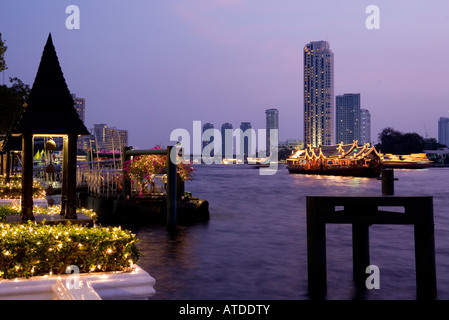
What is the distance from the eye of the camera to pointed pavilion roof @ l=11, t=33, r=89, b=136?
30.9 ft

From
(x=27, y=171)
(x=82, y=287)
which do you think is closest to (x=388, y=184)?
(x=82, y=287)

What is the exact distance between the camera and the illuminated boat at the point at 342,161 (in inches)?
5157

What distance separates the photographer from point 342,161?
5620 inches

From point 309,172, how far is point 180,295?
151 meters

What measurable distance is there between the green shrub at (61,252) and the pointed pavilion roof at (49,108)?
113 inches

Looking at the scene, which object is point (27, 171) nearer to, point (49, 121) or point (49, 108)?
point (49, 121)

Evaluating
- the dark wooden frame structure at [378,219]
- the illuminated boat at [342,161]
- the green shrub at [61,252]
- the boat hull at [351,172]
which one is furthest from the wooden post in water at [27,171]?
the boat hull at [351,172]

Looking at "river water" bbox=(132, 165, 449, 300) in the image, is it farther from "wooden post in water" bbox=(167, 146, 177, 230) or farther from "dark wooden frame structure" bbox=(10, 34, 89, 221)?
"dark wooden frame structure" bbox=(10, 34, 89, 221)

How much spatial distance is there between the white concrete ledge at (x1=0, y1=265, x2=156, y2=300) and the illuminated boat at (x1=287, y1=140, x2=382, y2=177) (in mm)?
118511

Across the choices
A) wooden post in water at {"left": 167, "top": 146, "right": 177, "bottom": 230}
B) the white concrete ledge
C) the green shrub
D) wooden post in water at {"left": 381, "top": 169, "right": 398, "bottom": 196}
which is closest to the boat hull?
wooden post in water at {"left": 167, "top": 146, "right": 177, "bottom": 230}

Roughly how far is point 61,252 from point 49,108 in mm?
3722
